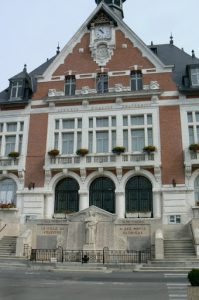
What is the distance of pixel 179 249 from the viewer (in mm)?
23078

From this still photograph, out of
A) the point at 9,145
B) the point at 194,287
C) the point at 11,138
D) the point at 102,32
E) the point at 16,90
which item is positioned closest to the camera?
the point at 194,287

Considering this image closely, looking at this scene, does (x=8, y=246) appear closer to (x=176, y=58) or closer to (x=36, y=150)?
(x=36, y=150)

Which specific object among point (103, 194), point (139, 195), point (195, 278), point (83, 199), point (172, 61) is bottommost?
point (195, 278)

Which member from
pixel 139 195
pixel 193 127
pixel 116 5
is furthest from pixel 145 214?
pixel 116 5

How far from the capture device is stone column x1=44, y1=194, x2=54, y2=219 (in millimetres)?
30016

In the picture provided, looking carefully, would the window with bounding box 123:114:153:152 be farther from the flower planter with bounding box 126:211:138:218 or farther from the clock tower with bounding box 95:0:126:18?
the clock tower with bounding box 95:0:126:18

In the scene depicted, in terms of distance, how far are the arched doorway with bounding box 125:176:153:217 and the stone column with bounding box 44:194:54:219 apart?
6.29 m

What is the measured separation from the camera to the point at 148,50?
33.0 m

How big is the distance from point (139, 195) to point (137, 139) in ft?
15.7

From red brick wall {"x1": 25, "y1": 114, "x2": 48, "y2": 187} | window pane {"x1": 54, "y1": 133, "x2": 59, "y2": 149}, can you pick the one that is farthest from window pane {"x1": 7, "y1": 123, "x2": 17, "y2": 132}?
window pane {"x1": 54, "y1": 133, "x2": 59, "y2": 149}

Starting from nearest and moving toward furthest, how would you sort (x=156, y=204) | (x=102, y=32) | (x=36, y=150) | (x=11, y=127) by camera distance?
(x=156, y=204) → (x=36, y=150) → (x=11, y=127) → (x=102, y=32)

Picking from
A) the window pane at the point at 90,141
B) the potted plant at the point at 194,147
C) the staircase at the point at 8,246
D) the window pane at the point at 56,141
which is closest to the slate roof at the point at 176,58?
the potted plant at the point at 194,147

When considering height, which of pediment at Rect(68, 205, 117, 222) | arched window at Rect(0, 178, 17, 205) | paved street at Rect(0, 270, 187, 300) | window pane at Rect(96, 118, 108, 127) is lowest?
paved street at Rect(0, 270, 187, 300)

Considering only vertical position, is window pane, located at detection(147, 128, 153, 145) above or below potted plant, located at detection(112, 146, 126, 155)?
above
